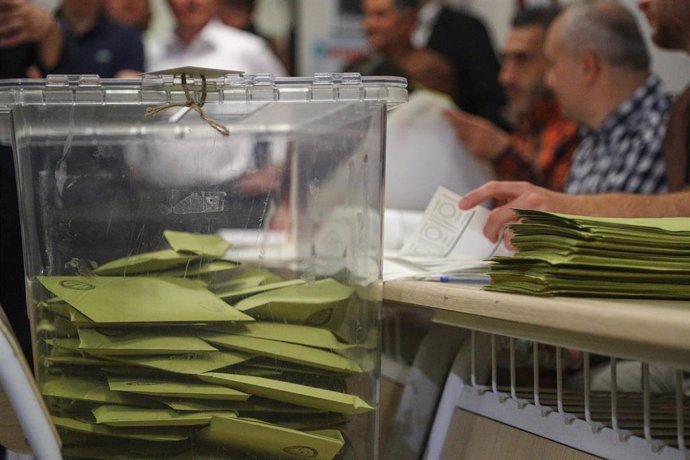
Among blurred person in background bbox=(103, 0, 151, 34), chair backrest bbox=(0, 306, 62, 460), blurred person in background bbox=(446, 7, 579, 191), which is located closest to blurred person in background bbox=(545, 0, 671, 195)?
blurred person in background bbox=(446, 7, 579, 191)

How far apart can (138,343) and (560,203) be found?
571mm

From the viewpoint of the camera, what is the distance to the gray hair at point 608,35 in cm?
245

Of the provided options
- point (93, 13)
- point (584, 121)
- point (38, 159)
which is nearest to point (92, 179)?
point (38, 159)

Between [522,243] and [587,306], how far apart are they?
18cm

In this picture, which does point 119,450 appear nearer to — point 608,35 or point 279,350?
point 279,350

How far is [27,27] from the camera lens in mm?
1772

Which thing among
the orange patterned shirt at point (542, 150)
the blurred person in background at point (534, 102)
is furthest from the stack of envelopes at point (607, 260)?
the blurred person in background at point (534, 102)

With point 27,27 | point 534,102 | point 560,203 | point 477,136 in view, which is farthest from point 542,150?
point 560,203

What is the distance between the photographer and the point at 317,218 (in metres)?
1.11

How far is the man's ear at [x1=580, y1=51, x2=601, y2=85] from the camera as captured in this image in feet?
8.14

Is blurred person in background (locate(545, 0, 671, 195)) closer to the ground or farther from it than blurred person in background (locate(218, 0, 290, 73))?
closer to the ground

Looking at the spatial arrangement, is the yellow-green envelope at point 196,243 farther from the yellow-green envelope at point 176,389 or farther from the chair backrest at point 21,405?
the chair backrest at point 21,405

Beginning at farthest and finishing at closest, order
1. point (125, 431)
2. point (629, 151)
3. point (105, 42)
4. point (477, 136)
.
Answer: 1. point (105, 42)
2. point (477, 136)
3. point (629, 151)
4. point (125, 431)

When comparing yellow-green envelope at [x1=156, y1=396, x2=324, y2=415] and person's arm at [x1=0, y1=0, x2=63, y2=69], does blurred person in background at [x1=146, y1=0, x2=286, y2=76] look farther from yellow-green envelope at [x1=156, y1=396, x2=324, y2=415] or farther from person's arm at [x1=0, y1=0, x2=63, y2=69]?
yellow-green envelope at [x1=156, y1=396, x2=324, y2=415]
